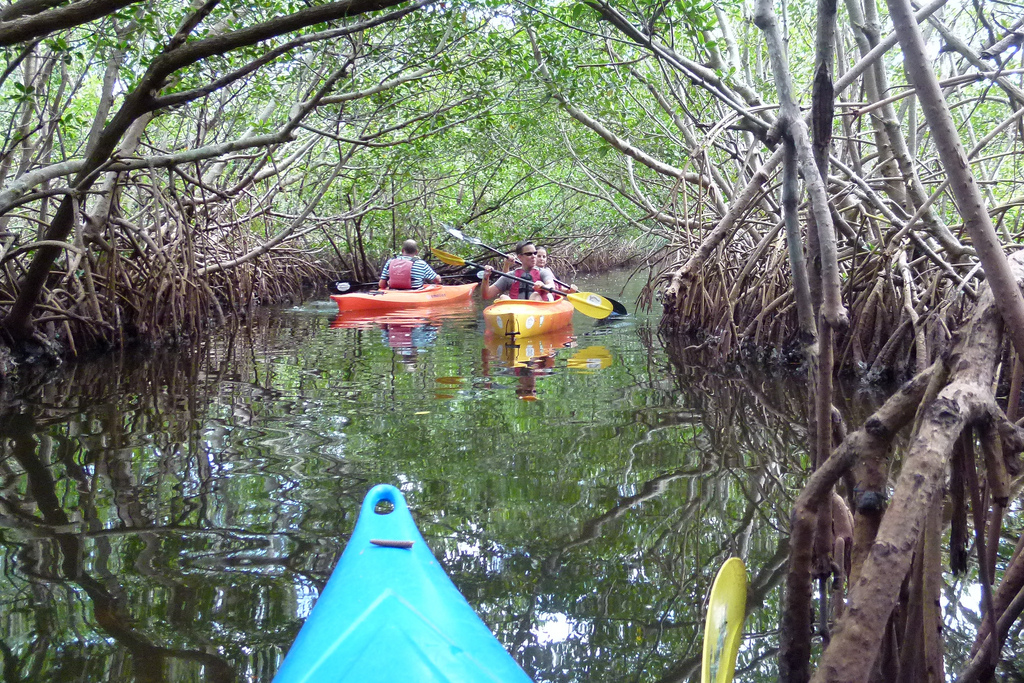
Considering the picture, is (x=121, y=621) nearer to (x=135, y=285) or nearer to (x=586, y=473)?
(x=586, y=473)

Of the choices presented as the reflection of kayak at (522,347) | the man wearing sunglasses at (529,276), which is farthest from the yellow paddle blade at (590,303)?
the reflection of kayak at (522,347)

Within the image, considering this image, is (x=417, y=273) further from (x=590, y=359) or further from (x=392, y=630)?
(x=392, y=630)

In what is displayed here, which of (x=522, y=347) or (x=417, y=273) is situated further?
(x=417, y=273)

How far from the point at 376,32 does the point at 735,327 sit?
4.45 m

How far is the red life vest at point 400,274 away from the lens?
11.1m

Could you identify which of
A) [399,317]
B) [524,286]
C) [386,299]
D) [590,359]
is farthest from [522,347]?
[386,299]

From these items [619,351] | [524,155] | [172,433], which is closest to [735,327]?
[619,351]

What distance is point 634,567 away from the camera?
7.86ft

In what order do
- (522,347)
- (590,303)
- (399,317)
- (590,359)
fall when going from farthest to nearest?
(399,317)
(590,303)
(522,347)
(590,359)

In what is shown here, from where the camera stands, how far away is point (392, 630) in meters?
1.47

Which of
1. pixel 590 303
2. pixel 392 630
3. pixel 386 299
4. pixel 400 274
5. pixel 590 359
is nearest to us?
pixel 392 630

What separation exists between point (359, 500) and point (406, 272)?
840 cm

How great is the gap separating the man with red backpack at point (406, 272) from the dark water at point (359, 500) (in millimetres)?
5442

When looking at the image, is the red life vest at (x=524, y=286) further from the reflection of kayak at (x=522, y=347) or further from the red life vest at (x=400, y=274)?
the red life vest at (x=400, y=274)
